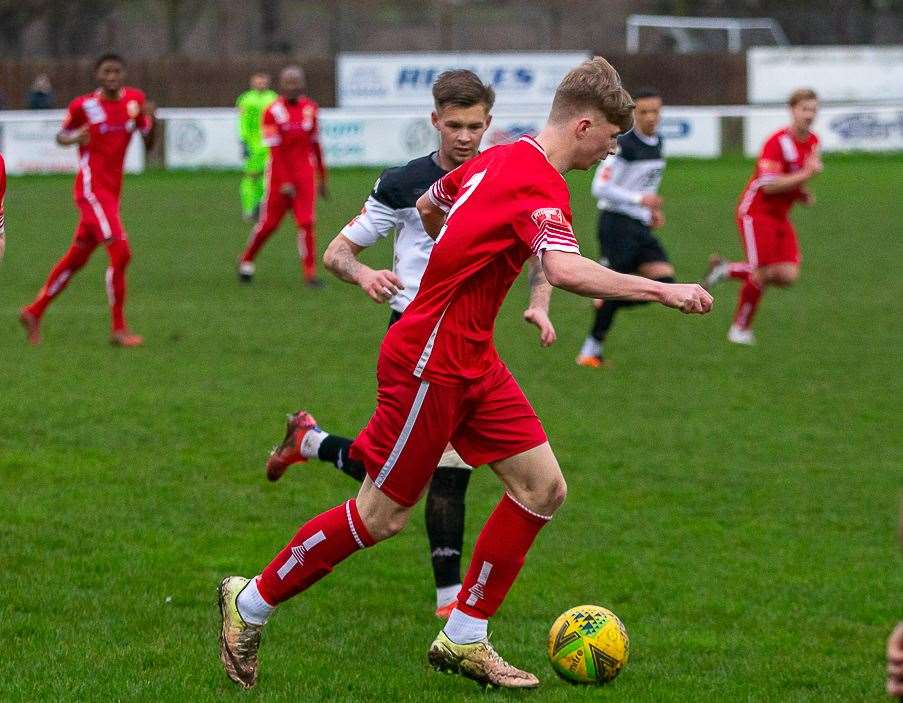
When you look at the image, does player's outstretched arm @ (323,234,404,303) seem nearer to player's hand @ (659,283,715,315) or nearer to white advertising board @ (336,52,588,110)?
player's hand @ (659,283,715,315)

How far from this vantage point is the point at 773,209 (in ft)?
41.3

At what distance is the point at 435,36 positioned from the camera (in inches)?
1763

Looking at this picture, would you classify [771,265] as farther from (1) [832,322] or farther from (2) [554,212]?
(2) [554,212]

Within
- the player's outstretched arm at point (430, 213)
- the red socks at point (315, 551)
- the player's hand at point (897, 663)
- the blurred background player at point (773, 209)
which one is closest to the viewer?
the player's hand at point (897, 663)

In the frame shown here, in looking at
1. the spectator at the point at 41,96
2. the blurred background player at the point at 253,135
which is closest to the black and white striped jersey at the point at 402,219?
the blurred background player at the point at 253,135

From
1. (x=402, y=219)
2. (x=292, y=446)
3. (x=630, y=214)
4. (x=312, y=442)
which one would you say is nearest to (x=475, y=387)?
(x=402, y=219)

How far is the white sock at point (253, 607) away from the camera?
4.83 m

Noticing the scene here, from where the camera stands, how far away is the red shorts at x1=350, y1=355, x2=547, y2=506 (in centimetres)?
466

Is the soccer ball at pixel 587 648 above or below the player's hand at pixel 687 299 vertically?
below

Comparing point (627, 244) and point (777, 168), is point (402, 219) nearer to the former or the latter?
point (627, 244)

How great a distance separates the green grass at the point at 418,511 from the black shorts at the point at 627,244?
0.86 m

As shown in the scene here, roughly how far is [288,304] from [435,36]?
31.6 m

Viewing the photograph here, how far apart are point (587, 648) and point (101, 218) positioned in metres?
7.61

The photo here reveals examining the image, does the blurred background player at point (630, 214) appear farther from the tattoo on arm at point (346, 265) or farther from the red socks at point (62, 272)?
the tattoo on arm at point (346, 265)
